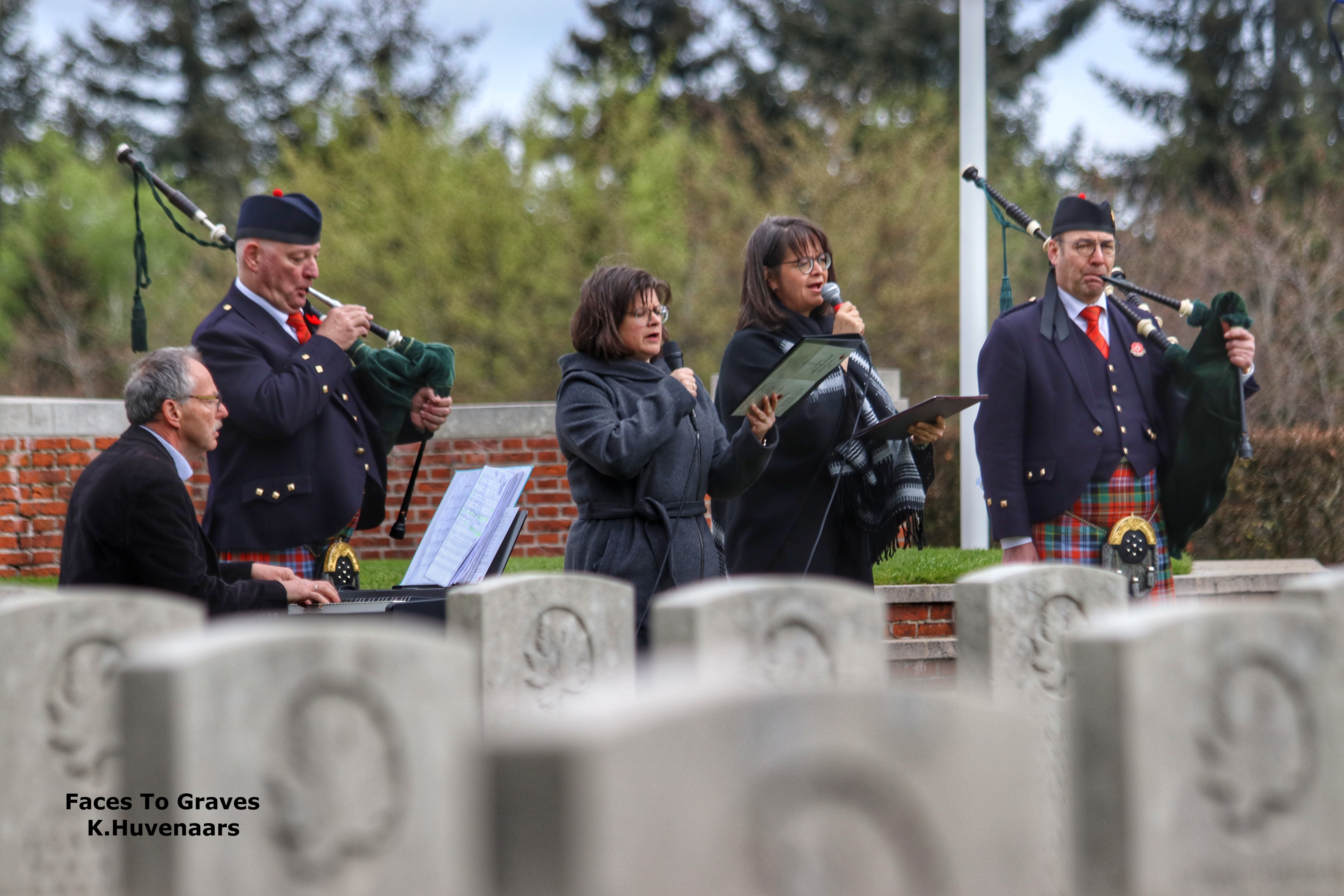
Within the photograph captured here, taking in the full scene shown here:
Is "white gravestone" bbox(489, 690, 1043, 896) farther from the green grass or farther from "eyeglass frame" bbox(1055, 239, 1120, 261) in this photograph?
the green grass

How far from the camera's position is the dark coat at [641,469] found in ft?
12.7

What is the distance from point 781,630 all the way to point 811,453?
1.77 metres

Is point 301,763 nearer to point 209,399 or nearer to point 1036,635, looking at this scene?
point 1036,635

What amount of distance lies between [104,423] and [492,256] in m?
10.3

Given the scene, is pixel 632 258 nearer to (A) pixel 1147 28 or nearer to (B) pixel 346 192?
(B) pixel 346 192

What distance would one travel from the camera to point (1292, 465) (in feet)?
30.5

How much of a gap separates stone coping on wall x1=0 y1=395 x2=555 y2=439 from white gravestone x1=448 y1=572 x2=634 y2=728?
16.3 ft

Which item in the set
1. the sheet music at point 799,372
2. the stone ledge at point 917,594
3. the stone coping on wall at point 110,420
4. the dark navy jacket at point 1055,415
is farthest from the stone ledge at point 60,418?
the dark navy jacket at point 1055,415

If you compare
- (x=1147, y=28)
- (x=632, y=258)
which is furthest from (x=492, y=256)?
(x=1147, y=28)

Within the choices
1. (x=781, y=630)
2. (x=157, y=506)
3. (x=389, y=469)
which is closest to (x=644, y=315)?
(x=157, y=506)

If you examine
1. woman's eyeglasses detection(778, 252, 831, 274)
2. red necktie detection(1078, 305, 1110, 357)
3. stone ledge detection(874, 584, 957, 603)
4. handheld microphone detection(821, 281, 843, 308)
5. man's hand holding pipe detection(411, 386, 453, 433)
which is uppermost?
woman's eyeglasses detection(778, 252, 831, 274)

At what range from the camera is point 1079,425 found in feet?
13.9

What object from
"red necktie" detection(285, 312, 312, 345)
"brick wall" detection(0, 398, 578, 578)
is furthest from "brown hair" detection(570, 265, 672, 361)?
"brick wall" detection(0, 398, 578, 578)

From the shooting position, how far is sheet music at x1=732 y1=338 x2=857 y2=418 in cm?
376
